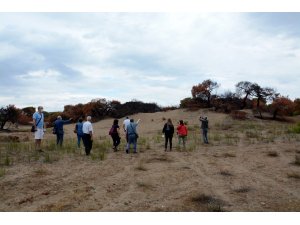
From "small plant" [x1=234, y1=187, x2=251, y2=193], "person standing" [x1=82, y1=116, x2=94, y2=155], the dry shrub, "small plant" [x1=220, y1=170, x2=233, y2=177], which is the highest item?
the dry shrub

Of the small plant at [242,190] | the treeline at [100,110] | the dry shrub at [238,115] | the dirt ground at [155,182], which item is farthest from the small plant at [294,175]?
the treeline at [100,110]

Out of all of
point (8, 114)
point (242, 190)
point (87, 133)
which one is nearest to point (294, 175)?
point (242, 190)

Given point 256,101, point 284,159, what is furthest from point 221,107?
point 284,159

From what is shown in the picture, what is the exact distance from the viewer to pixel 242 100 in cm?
4103

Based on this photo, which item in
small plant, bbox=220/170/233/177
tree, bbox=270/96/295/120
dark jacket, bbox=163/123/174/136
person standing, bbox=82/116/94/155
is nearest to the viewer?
small plant, bbox=220/170/233/177

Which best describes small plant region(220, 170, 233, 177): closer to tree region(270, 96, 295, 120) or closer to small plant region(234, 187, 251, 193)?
small plant region(234, 187, 251, 193)

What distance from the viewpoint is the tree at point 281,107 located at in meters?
37.1

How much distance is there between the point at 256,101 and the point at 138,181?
34261mm

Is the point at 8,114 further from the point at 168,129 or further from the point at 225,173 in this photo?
the point at 225,173

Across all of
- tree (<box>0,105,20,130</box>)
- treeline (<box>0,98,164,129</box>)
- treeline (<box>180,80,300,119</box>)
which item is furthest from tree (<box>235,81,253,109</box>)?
tree (<box>0,105,20,130</box>)

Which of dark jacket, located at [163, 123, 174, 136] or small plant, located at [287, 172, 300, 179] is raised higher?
dark jacket, located at [163, 123, 174, 136]

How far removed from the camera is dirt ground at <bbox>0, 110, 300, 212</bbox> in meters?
7.23

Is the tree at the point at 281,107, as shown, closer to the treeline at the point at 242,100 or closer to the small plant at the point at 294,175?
the treeline at the point at 242,100

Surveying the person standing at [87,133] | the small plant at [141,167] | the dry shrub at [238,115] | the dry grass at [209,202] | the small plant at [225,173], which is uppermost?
the dry shrub at [238,115]
